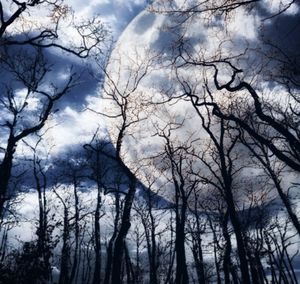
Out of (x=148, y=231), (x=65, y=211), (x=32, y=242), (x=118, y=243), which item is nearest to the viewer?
(x=118, y=243)

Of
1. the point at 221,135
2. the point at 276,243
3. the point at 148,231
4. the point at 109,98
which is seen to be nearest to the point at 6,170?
the point at 109,98

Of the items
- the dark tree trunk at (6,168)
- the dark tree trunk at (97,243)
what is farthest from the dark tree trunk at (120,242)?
the dark tree trunk at (97,243)

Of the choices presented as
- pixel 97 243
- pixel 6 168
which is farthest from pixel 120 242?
pixel 97 243

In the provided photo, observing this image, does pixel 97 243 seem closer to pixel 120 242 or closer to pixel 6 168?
pixel 120 242

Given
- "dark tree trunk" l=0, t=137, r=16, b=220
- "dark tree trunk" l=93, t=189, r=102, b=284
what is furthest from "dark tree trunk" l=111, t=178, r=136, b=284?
"dark tree trunk" l=93, t=189, r=102, b=284

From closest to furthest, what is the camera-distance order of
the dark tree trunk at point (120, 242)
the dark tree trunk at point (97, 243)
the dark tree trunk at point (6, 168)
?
the dark tree trunk at point (6, 168) < the dark tree trunk at point (120, 242) < the dark tree trunk at point (97, 243)

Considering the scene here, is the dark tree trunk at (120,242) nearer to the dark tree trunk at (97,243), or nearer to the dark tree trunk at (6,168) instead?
the dark tree trunk at (6,168)

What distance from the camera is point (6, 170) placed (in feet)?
42.9

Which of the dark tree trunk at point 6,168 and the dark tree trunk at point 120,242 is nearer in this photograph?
the dark tree trunk at point 6,168

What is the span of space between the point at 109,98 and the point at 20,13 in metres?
7.77

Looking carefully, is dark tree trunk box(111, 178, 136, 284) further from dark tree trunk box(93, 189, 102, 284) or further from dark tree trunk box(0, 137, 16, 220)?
dark tree trunk box(93, 189, 102, 284)

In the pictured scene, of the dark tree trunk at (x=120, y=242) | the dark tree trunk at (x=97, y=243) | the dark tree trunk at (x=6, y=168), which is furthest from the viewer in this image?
the dark tree trunk at (x=97, y=243)

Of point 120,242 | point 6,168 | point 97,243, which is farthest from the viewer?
point 97,243

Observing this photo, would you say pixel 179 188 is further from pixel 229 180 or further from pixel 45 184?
pixel 45 184
